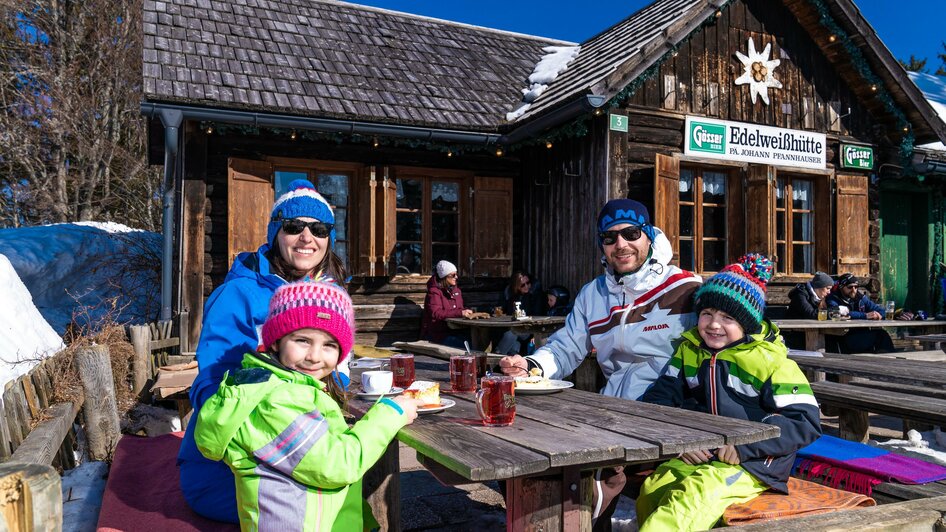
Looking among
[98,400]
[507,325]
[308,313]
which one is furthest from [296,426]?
[507,325]

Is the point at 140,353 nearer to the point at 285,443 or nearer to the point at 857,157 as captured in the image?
the point at 285,443

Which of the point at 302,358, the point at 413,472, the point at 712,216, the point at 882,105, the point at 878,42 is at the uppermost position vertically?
the point at 878,42

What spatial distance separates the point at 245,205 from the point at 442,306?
8.10 ft

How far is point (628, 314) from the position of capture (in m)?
3.33

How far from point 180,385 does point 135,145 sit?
1493 centimetres

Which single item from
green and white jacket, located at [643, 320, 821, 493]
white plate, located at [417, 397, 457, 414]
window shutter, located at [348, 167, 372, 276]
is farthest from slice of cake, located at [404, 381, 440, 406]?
window shutter, located at [348, 167, 372, 276]

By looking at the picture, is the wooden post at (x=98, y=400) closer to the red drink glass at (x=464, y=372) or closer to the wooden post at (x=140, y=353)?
the wooden post at (x=140, y=353)

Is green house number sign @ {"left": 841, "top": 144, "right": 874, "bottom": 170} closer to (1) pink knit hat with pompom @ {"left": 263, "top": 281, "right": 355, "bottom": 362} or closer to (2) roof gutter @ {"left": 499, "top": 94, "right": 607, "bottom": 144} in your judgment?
(2) roof gutter @ {"left": 499, "top": 94, "right": 607, "bottom": 144}

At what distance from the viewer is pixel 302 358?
2232 millimetres

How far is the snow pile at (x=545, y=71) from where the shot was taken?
910 centimetres

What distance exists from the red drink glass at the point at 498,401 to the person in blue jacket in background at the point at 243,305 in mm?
613

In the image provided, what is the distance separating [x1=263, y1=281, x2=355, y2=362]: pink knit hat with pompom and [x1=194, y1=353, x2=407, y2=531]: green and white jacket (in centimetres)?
12

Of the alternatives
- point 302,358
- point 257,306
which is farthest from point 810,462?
point 257,306

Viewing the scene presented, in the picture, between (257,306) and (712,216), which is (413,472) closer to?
(257,306)
